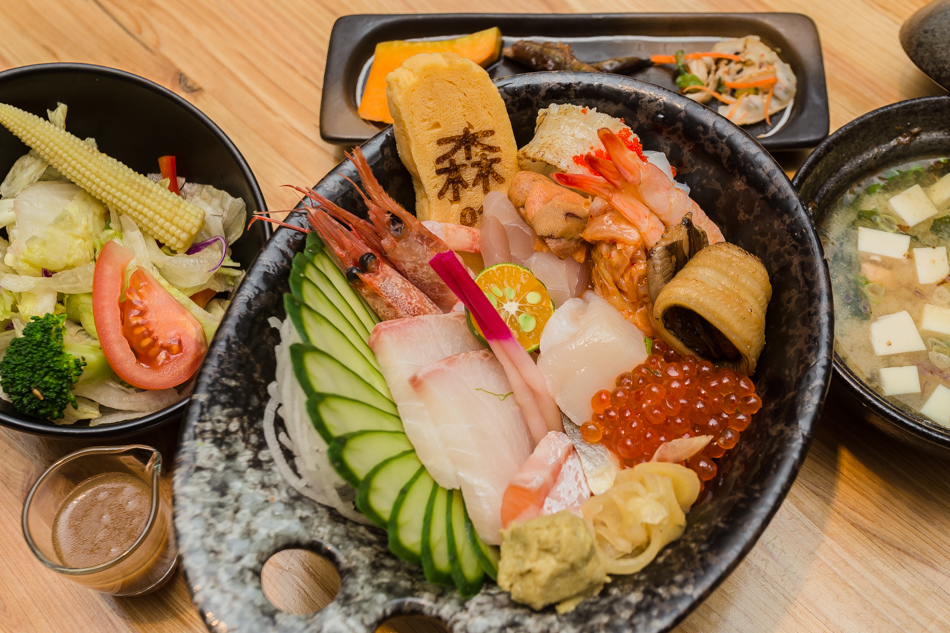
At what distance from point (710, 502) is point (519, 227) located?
0.73m

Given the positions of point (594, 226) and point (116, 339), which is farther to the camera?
point (116, 339)

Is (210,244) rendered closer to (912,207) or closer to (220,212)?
(220,212)

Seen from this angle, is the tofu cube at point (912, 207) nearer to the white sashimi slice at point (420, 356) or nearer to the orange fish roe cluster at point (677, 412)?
the orange fish roe cluster at point (677, 412)

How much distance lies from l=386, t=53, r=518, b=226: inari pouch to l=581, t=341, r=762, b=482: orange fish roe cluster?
1.96 ft

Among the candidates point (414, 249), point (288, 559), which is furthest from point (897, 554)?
point (288, 559)

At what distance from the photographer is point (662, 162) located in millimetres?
1495

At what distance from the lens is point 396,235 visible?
1.46 m

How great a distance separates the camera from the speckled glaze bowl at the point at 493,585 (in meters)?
1.02

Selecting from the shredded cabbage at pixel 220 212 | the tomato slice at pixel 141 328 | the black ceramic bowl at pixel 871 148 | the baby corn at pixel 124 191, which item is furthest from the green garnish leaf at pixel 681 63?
the tomato slice at pixel 141 328

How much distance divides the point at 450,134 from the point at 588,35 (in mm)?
1070

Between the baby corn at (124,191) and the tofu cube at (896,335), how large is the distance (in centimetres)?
199

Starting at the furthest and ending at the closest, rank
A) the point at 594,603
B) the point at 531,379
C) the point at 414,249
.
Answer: the point at 414,249 → the point at 531,379 → the point at 594,603

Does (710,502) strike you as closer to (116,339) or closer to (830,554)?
(830,554)

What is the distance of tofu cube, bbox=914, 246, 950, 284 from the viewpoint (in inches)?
71.5
